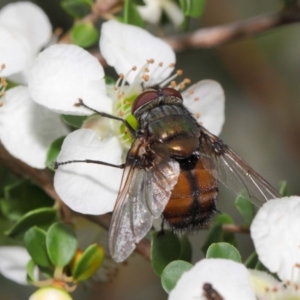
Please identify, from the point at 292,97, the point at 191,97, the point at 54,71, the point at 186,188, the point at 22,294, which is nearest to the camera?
the point at 186,188

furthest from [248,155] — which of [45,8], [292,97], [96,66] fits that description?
[96,66]

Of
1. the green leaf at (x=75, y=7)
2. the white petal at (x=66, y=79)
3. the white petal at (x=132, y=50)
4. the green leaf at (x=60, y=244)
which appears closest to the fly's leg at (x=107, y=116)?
the white petal at (x=66, y=79)

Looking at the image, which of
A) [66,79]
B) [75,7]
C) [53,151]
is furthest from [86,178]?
[75,7]

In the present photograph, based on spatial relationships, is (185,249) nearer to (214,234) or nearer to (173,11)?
(214,234)

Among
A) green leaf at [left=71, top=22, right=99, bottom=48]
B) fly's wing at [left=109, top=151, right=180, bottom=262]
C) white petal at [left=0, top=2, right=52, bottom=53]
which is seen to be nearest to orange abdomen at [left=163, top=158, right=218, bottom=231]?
fly's wing at [left=109, top=151, right=180, bottom=262]

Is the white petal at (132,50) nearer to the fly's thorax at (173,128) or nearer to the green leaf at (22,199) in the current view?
the fly's thorax at (173,128)

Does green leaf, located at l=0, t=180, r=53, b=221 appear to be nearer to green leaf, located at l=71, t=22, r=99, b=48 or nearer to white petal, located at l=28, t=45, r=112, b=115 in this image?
white petal, located at l=28, t=45, r=112, b=115

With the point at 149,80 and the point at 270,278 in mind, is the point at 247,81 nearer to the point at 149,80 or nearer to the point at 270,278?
the point at 149,80
